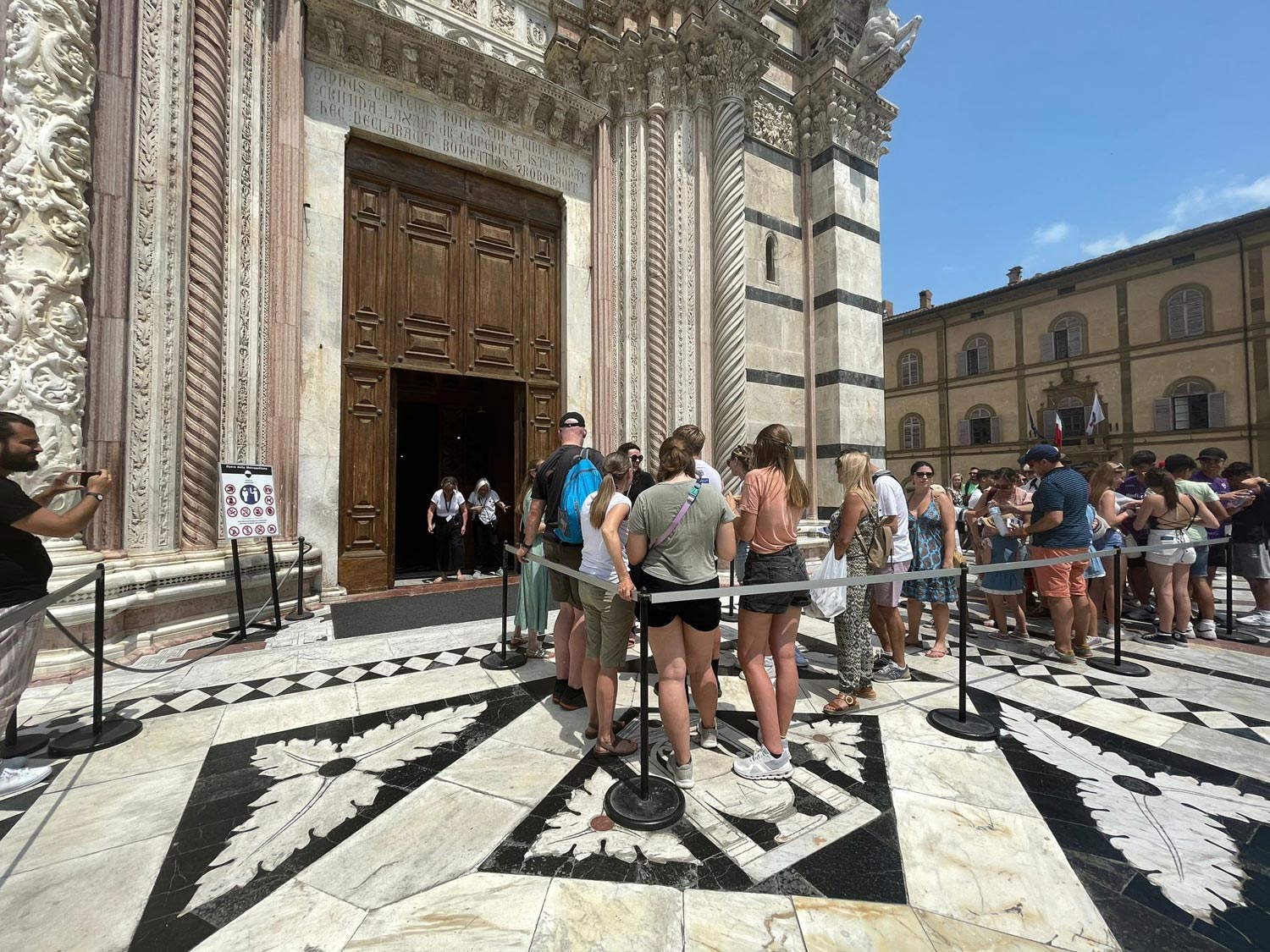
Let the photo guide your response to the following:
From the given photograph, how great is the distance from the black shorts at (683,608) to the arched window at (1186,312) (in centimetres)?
3049

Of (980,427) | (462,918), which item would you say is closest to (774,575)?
(462,918)

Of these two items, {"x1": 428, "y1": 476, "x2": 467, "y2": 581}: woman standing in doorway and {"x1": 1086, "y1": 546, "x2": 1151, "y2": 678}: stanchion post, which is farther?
{"x1": 428, "y1": 476, "x2": 467, "y2": 581}: woman standing in doorway

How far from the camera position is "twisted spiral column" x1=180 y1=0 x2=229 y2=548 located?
4.79 m

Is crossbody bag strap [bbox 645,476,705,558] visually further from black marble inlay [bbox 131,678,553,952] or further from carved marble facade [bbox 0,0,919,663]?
carved marble facade [bbox 0,0,919,663]

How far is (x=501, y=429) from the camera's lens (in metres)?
9.24

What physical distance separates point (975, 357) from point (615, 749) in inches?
1271

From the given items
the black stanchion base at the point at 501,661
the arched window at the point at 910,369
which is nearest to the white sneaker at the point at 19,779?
the black stanchion base at the point at 501,661

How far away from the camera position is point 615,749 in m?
2.70

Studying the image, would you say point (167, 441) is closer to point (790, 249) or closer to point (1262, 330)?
point (790, 249)

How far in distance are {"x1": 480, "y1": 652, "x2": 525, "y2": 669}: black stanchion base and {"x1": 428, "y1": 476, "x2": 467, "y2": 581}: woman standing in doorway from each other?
3566 millimetres

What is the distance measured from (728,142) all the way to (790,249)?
209 centimetres

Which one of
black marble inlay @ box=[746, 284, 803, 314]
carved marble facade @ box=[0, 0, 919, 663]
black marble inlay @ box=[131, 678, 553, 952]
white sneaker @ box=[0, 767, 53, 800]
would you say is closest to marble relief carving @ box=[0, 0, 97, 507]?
carved marble facade @ box=[0, 0, 919, 663]

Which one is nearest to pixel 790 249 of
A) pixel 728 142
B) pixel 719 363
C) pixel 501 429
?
pixel 728 142

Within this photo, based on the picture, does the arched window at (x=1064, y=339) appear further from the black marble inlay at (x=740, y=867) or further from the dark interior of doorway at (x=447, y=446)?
the black marble inlay at (x=740, y=867)
